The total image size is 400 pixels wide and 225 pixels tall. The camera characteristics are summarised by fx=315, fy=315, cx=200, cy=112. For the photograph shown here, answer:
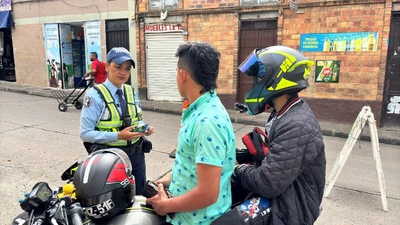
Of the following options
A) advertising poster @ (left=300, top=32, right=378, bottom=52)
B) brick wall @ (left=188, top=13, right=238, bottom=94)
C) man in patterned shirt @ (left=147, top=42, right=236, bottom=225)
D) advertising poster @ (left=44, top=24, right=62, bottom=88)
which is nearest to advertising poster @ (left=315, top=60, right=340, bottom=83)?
advertising poster @ (left=300, top=32, right=378, bottom=52)

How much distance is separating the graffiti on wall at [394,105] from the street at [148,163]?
75.4 inches

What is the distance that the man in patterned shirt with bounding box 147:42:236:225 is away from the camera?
1.38 metres

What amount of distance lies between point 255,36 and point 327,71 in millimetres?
2546

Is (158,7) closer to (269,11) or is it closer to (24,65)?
(269,11)

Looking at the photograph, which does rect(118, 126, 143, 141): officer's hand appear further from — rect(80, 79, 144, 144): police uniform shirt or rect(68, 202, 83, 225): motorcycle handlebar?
rect(68, 202, 83, 225): motorcycle handlebar

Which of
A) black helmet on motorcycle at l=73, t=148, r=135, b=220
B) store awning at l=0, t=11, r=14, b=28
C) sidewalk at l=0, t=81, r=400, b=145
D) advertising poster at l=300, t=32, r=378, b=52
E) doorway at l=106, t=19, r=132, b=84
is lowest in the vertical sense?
sidewalk at l=0, t=81, r=400, b=145

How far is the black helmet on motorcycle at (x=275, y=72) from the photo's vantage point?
169 centimetres

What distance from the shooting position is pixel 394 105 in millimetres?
8852

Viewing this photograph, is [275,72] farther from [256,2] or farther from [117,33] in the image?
[117,33]

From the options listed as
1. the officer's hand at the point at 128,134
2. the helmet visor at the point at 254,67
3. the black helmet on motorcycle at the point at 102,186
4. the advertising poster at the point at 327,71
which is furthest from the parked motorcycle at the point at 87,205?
A: the advertising poster at the point at 327,71

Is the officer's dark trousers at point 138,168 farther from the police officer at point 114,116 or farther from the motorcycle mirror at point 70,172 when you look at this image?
the motorcycle mirror at point 70,172

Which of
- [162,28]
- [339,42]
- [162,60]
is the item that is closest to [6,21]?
[162,28]

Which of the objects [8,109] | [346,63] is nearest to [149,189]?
[346,63]

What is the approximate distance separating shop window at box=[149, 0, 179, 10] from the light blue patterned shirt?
10.7m
